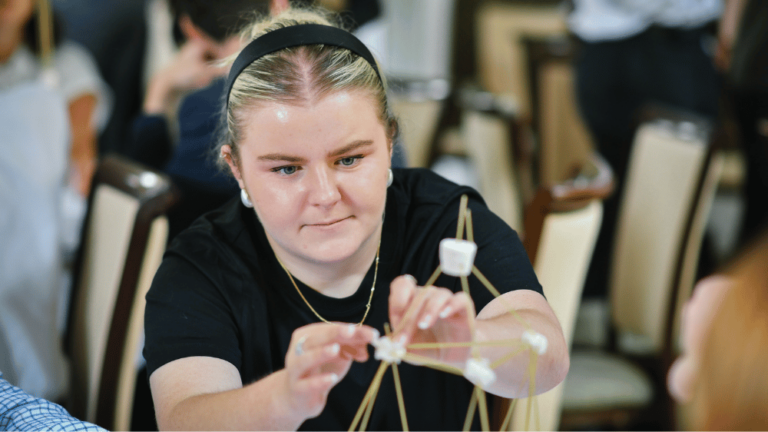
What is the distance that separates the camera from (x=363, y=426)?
2.83 ft

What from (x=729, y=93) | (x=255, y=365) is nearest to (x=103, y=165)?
(x=255, y=365)

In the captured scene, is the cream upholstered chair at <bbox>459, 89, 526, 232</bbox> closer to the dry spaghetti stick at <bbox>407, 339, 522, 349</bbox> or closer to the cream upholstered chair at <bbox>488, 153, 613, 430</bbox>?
the cream upholstered chair at <bbox>488, 153, 613, 430</bbox>

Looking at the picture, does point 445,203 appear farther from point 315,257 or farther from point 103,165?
point 103,165

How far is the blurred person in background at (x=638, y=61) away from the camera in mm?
2207

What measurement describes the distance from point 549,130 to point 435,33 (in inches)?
43.5

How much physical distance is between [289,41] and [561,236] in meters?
0.59

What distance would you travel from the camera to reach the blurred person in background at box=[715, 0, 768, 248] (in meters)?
1.70

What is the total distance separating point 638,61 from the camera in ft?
7.45

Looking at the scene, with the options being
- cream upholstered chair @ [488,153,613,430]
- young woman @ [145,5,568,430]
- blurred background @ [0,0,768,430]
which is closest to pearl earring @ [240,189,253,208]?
young woman @ [145,5,568,430]

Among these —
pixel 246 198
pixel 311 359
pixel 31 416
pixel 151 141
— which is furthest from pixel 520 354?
pixel 151 141

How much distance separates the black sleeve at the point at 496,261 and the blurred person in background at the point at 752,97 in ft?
3.86

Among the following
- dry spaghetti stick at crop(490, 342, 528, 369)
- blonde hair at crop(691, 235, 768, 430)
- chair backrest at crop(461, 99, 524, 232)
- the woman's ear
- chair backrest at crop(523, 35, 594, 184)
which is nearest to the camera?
blonde hair at crop(691, 235, 768, 430)

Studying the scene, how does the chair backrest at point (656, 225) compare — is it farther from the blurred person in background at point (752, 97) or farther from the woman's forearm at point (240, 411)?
the woman's forearm at point (240, 411)

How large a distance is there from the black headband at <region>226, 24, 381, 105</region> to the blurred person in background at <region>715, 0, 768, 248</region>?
137 cm
